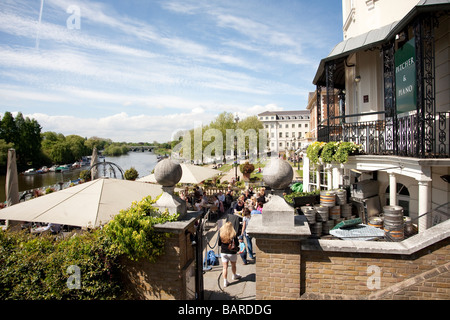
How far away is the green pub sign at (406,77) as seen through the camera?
6746mm

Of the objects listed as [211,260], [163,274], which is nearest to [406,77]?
[211,260]

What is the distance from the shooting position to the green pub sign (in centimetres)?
675

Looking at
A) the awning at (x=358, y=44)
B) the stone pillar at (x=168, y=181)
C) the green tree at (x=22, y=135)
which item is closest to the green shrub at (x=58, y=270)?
the stone pillar at (x=168, y=181)

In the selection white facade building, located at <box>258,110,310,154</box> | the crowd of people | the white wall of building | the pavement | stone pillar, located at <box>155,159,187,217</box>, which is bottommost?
the pavement

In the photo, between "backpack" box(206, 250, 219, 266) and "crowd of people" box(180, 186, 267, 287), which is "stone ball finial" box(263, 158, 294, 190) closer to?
"crowd of people" box(180, 186, 267, 287)

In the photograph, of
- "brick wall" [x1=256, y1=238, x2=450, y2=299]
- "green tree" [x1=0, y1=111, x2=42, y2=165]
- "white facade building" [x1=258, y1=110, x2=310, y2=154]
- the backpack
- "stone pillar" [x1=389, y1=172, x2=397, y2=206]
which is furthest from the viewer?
"white facade building" [x1=258, y1=110, x2=310, y2=154]

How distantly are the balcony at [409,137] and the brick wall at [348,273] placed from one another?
11.5ft

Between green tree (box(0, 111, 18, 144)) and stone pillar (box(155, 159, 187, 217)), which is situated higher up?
green tree (box(0, 111, 18, 144))

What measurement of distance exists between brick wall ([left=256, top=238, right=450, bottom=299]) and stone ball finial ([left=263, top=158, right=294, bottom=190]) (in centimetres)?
84

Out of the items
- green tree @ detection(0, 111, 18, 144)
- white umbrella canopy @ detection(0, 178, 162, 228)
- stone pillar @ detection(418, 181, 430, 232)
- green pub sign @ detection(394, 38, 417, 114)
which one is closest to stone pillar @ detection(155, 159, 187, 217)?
white umbrella canopy @ detection(0, 178, 162, 228)

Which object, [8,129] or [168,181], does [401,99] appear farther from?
[8,129]

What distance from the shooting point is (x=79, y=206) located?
22.0ft

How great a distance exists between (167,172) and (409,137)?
6.45 metres

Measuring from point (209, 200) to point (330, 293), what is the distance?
37.0 ft
